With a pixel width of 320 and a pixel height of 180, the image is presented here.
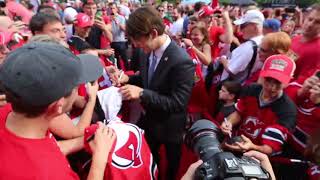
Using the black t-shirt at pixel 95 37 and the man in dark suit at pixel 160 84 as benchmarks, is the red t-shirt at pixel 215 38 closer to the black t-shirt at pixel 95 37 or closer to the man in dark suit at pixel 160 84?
the black t-shirt at pixel 95 37

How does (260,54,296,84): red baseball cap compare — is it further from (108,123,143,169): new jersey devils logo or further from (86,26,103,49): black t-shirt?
(86,26,103,49): black t-shirt

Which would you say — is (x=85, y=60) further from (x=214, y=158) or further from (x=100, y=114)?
(x=214, y=158)

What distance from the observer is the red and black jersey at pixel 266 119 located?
2.18 meters

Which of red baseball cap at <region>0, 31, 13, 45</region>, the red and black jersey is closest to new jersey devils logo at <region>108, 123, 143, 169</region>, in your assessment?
the red and black jersey

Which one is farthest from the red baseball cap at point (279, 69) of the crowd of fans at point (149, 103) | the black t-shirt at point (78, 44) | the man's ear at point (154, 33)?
Answer: the black t-shirt at point (78, 44)

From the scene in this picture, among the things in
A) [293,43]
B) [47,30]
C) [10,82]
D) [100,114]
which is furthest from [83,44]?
[10,82]

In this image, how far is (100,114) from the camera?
2293 mm

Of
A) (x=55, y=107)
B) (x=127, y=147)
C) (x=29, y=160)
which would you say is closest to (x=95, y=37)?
(x=127, y=147)

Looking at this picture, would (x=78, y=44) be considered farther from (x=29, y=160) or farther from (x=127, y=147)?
(x=29, y=160)

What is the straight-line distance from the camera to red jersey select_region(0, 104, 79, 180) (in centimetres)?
116

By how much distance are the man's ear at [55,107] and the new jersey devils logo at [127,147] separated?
50cm

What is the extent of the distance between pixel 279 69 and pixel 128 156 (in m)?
1.18

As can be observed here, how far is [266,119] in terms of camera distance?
2275 mm

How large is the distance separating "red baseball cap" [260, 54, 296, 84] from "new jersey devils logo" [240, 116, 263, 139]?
30cm
